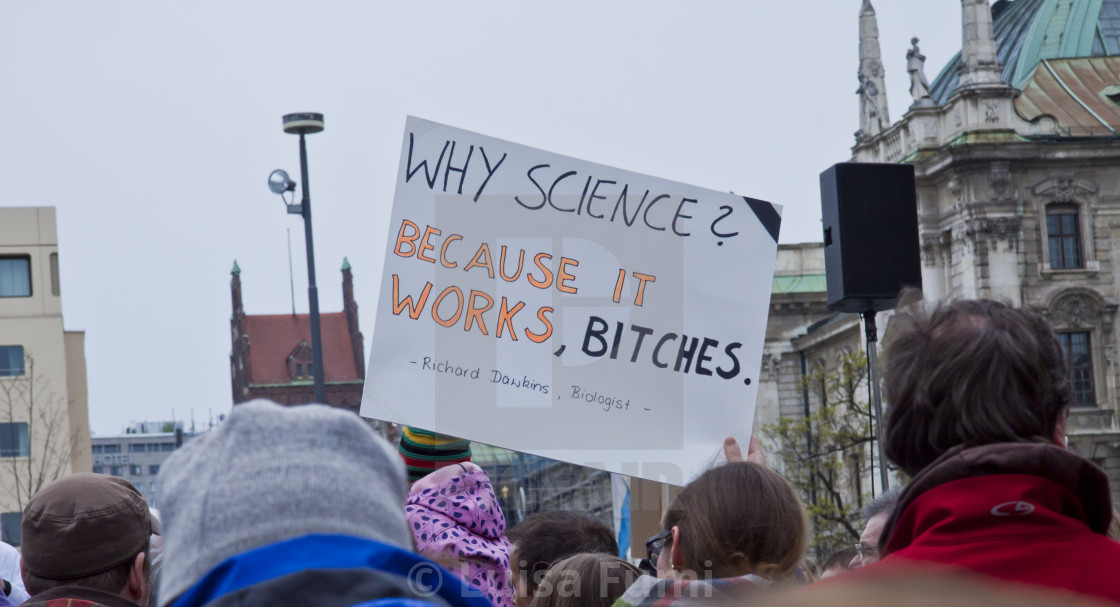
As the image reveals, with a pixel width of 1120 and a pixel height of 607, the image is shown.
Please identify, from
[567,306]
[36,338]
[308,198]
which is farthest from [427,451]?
[36,338]

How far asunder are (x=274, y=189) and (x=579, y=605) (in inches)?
557

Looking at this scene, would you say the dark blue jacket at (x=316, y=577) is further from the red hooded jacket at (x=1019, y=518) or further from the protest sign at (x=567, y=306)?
the protest sign at (x=567, y=306)

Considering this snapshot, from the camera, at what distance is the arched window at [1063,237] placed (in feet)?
149

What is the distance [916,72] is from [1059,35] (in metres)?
7.20

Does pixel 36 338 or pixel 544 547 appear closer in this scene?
pixel 544 547

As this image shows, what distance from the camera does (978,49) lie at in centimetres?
4638

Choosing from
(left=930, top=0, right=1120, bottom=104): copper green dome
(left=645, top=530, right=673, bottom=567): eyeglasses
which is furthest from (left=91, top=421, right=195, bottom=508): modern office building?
(left=645, top=530, right=673, bottom=567): eyeglasses

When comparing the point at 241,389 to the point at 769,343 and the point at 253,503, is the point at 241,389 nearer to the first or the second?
the point at 769,343

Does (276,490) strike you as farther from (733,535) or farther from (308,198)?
(308,198)

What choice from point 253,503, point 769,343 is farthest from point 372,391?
→ point 769,343

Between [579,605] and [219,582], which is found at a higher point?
[219,582]

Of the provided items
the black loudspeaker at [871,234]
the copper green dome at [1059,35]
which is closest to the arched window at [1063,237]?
the copper green dome at [1059,35]

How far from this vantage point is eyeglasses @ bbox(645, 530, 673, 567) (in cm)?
339

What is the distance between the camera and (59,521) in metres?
3.25
